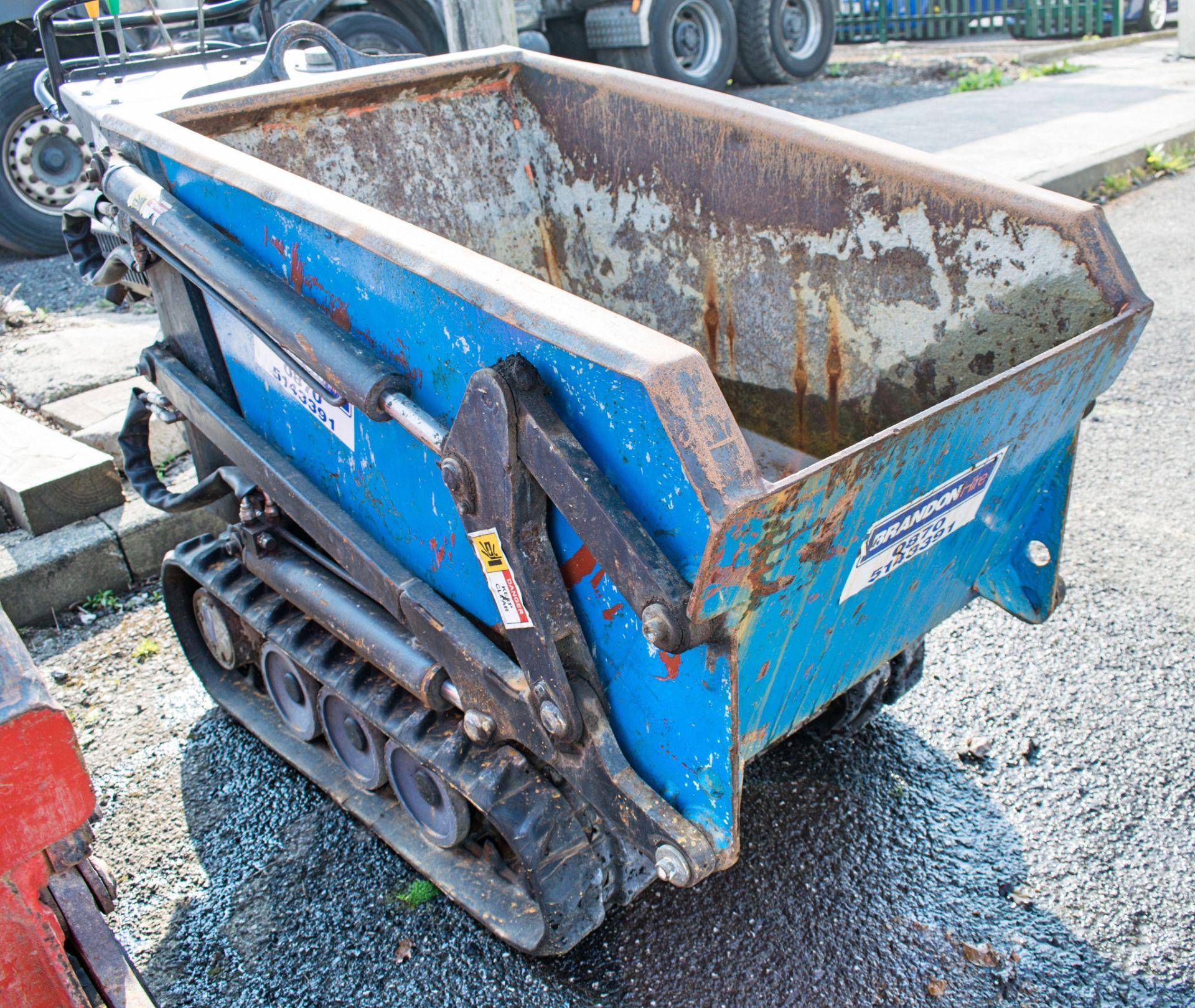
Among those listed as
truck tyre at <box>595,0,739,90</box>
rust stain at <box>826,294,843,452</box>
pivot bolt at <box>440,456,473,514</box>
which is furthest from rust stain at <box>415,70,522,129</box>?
truck tyre at <box>595,0,739,90</box>

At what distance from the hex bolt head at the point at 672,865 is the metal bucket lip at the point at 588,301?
672mm

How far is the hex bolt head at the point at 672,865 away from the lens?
6.12 ft

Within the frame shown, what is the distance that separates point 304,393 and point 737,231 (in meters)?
1.19

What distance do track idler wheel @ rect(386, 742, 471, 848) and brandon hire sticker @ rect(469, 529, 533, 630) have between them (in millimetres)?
518

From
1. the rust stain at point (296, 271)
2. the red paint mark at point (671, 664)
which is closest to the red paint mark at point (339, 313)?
the rust stain at point (296, 271)

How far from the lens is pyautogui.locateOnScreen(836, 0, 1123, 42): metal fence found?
43.6 ft

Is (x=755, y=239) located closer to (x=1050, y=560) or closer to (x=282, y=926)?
(x=1050, y=560)

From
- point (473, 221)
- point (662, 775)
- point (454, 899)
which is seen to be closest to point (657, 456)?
point (662, 775)

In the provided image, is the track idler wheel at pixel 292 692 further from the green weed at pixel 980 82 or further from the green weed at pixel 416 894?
the green weed at pixel 980 82

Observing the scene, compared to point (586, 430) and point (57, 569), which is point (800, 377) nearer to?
point (586, 430)

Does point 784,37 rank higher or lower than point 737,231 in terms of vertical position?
lower

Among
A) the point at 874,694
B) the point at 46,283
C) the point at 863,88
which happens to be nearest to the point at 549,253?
the point at 874,694

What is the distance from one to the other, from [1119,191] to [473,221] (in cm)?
542

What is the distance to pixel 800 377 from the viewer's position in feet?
9.22
